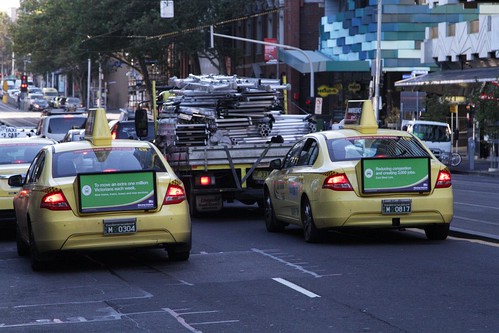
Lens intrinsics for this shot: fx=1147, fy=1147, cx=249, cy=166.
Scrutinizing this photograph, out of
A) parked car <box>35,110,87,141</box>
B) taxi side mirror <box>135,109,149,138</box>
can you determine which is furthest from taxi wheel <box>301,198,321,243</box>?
parked car <box>35,110,87,141</box>

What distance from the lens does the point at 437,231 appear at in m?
15.4

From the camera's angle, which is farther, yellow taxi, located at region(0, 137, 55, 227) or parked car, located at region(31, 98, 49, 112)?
parked car, located at region(31, 98, 49, 112)

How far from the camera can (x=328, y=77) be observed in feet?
222

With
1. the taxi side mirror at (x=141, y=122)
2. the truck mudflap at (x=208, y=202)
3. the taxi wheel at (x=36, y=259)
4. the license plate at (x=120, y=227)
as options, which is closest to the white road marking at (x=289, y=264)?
the license plate at (x=120, y=227)

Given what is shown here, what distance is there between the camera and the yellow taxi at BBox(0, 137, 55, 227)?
1725 centimetres

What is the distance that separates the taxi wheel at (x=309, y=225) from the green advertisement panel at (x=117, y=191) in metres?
2.90

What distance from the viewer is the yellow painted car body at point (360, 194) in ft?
48.3

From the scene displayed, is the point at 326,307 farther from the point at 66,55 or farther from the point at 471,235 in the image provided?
the point at 66,55

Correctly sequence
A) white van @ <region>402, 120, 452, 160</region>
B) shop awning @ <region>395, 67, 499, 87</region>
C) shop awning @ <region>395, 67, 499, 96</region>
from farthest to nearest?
shop awning @ <region>395, 67, 499, 96</region> → shop awning @ <region>395, 67, 499, 87</region> → white van @ <region>402, 120, 452, 160</region>

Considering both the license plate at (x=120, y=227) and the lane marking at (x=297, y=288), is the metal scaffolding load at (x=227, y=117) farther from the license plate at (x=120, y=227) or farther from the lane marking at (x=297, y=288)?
the lane marking at (x=297, y=288)

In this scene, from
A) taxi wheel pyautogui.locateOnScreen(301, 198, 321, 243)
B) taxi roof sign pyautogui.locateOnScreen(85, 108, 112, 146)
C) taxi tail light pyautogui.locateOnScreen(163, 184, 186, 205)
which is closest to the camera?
taxi tail light pyautogui.locateOnScreen(163, 184, 186, 205)

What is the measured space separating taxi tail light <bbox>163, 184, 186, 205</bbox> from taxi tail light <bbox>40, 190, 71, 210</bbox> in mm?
1132

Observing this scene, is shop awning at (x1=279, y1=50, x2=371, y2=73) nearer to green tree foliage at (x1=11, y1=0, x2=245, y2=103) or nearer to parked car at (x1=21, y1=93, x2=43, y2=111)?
green tree foliage at (x1=11, y1=0, x2=245, y2=103)

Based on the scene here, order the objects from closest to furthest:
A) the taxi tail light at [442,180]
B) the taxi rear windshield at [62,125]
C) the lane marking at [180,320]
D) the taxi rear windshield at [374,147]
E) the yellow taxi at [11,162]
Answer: the lane marking at [180,320]
the taxi tail light at [442,180]
the taxi rear windshield at [374,147]
the yellow taxi at [11,162]
the taxi rear windshield at [62,125]
